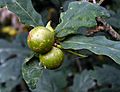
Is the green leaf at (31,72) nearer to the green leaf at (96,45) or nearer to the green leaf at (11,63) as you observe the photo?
the green leaf at (96,45)

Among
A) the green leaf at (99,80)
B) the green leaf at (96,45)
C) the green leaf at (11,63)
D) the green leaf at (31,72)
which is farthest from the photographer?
the green leaf at (11,63)

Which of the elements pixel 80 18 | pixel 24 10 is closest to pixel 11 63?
pixel 24 10

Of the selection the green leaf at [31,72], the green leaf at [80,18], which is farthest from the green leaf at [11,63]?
the green leaf at [80,18]

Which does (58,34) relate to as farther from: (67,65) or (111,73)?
(67,65)

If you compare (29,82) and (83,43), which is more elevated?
(83,43)

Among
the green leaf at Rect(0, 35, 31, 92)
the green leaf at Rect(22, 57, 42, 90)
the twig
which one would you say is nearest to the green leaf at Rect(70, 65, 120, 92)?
the green leaf at Rect(0, 35, 31, 92)

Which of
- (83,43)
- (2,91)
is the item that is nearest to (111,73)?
(2,91)

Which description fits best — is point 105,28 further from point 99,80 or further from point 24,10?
point 99,80
